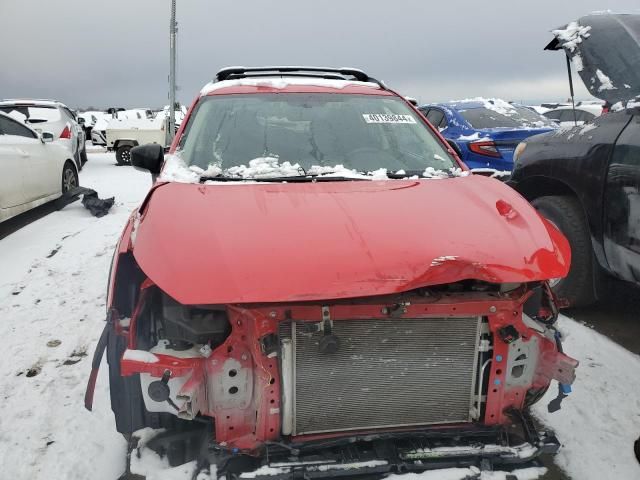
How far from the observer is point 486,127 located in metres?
7.47

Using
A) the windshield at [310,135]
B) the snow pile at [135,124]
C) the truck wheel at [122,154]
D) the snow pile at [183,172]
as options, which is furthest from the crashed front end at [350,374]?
the snow pile at [135,124]

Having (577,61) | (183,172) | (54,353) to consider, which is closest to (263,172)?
(183,172)

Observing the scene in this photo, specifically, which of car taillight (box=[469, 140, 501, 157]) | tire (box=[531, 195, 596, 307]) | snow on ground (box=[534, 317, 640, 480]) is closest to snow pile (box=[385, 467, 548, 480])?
snow on ground (box=[534, 317, 640, 480])

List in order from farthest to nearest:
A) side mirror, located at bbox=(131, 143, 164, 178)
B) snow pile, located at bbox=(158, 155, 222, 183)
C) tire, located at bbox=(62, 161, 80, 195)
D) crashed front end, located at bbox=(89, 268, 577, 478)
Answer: tire, located at bbox=(62, 161, 80, 195)
side mirror, located at bbox=(131, 143, 164, 178)
snow pile, located at bbox=(158, 155, 222, 183)
crashed front end, located at bbox=(89, 268, 577, 478)

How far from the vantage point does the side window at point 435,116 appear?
8312 millimetres

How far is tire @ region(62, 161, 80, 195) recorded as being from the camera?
823cm

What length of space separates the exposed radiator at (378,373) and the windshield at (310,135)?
3.70 ft

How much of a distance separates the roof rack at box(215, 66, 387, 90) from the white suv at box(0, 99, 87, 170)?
24.9ft

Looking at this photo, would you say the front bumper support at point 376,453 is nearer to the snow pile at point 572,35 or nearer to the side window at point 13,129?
the snow pile at point 572,35

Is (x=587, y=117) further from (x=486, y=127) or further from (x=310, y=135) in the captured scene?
(x=310, y=135)

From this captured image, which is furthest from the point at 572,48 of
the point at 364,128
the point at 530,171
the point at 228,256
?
the point at 228,256

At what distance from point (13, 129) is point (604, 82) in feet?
23.5

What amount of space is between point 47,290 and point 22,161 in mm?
2979

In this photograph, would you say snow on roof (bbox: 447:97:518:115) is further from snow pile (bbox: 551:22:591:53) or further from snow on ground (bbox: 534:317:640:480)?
snow on ground (bbox: 534:317:640:480)
